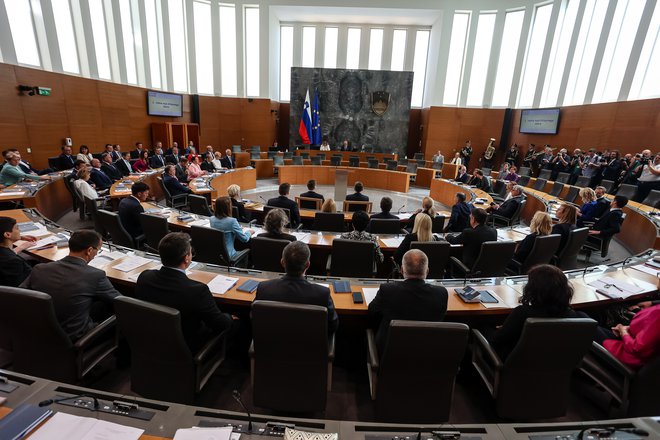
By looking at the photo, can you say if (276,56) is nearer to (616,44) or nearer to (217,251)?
(616,44)

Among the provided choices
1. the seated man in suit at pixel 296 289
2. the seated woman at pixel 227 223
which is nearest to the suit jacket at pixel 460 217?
the seated woman at pixel 227 223

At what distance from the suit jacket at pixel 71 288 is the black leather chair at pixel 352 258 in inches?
85.0

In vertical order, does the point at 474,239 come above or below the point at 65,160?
below

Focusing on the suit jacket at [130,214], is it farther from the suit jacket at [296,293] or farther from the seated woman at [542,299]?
the seated woman at [542,299]

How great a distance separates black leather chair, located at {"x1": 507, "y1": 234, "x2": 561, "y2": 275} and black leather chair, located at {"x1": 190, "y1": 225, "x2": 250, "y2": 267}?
3.44 meters

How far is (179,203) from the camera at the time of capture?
740 centimetres

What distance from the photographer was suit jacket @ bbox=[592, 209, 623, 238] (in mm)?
5375

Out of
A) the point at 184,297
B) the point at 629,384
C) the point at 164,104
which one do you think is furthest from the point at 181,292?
the point at 164,104

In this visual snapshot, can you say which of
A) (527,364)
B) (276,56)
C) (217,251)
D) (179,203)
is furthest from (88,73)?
(527,364)

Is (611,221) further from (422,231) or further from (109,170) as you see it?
(109,170)

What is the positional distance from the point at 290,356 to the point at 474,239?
9.49 ft

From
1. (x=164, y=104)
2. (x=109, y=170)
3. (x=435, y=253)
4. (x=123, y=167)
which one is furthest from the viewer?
(x=164, y=104)

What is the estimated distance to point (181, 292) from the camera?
2.08 meters

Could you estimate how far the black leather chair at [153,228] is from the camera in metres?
4.27
